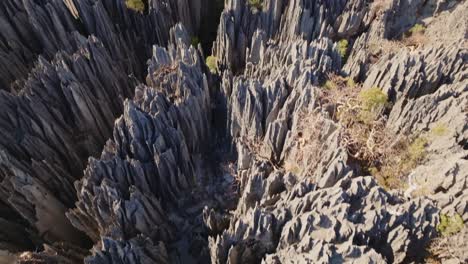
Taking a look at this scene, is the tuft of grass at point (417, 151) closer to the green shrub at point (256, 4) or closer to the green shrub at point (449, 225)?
the green shrub at point (449, 225)

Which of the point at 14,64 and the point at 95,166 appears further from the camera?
the point at 14,64

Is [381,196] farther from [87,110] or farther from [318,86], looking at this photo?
[87,110]

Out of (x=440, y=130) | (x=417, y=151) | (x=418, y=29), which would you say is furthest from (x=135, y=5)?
(x=418, y=29)

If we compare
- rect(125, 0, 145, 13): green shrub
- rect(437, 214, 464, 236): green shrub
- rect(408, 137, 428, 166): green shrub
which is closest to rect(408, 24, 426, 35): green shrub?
rect(408, 137, 428, 166): green shrub

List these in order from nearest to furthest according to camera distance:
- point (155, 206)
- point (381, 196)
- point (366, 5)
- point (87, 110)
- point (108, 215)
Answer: point (381, 196), point (108, 215), point (155, 206), point (87, 110), point (366, 5)

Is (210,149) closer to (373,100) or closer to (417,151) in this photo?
(373,100)

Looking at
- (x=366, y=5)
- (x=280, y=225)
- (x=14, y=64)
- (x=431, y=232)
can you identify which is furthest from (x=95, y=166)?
(x=366, y=5)

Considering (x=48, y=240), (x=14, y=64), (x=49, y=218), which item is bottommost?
(x=48, y=240)
